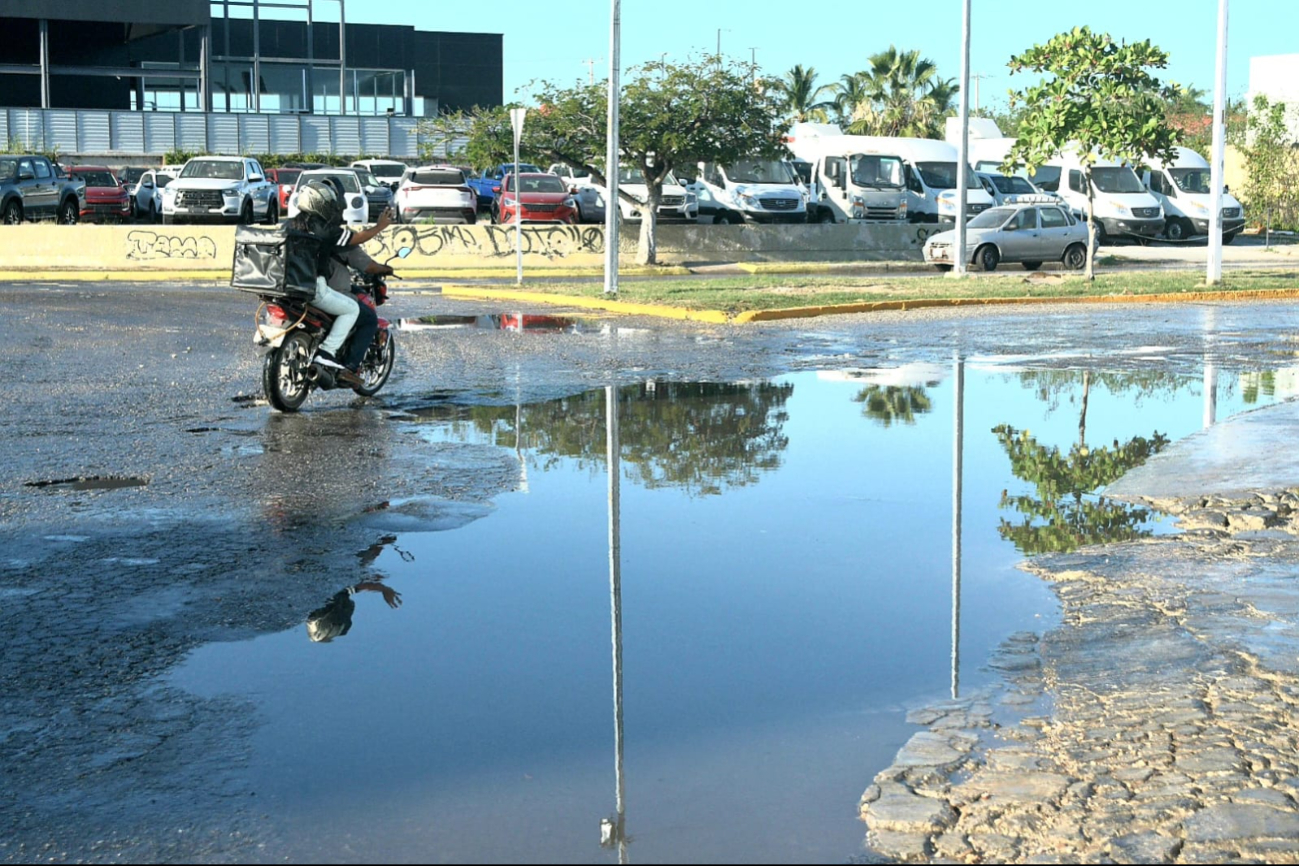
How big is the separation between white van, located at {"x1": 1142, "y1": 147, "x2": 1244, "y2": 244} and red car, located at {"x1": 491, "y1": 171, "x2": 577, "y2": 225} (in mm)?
17868

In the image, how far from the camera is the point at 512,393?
554 inches

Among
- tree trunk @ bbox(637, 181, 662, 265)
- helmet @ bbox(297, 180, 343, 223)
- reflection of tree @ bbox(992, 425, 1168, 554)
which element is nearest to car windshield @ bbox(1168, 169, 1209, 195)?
tree trunk @ bbox(637, 181, 662, 265)

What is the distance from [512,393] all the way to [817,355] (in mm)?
4648

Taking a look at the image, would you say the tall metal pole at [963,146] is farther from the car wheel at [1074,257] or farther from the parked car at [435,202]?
the parked car at [435,202]

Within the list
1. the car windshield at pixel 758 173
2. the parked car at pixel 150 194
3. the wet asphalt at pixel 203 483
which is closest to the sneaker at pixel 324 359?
Answer: the wet asphalt at pixel 203 483

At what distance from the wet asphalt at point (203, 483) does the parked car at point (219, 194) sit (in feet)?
50.3

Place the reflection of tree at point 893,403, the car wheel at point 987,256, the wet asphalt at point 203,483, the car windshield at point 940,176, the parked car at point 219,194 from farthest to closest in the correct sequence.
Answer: the car windshield at point 940,176, the parked car at point 219,194, the car wheel at point 987,256, the reflection of tree at point 893,403, the wet asphalt at point 203,483

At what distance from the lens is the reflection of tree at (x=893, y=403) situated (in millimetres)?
12680

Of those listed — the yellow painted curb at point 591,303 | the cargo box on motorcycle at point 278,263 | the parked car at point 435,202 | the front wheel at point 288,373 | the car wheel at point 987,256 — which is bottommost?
the front wheel at point 288,373

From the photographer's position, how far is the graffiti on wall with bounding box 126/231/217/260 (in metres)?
35.3

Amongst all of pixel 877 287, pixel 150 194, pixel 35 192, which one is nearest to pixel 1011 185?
pixel 877 287

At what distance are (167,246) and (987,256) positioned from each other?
18339 millimetres

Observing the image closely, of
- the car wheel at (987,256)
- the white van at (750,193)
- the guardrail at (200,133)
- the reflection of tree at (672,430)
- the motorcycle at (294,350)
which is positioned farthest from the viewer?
the guardrail at (200,133)

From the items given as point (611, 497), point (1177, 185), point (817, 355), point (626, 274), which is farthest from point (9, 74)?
point (611, 497)
